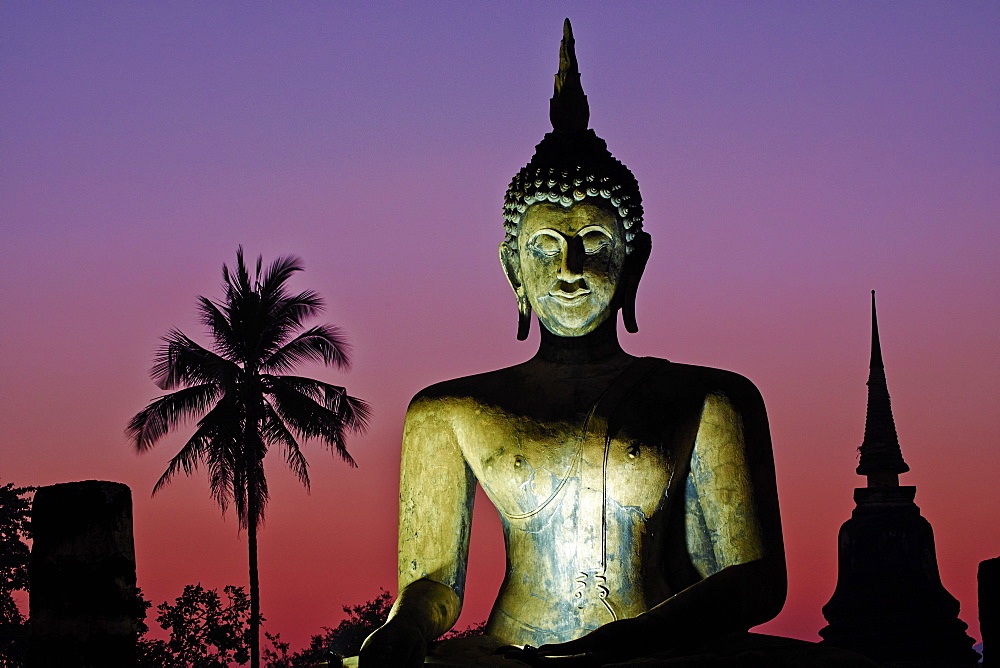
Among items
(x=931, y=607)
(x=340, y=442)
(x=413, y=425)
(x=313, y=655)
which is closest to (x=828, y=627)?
(x=931, y=607)

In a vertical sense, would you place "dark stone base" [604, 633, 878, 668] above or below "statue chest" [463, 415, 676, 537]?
below

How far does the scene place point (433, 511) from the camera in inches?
411

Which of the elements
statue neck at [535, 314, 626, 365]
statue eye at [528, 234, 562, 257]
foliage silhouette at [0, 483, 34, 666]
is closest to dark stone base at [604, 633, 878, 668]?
statue neck at [535, 314, 626, 365]

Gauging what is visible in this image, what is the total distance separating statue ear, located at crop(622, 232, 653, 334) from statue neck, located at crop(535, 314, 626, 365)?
0.30ft

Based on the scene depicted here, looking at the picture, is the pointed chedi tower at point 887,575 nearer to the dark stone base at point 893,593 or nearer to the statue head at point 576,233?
the dark stone base at point 893,593

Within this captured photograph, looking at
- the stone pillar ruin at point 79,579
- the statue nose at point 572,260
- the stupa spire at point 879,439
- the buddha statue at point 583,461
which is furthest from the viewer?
the stupa spire at point 879,439

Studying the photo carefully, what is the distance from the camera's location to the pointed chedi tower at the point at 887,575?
43469 millimetres

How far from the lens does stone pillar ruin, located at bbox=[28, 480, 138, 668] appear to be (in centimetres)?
933

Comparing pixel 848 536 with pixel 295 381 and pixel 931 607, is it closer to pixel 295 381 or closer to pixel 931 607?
pixel 931 607

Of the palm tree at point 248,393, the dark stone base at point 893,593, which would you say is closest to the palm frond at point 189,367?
the palm tree at point 248,393

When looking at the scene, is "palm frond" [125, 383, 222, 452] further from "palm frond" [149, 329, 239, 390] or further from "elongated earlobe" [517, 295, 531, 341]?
"elongated earlobe" [517, 295, 531, 341]

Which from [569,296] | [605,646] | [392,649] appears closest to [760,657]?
[605,646]

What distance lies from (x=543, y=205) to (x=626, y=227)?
1.57 feet

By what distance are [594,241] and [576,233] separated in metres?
0.11
